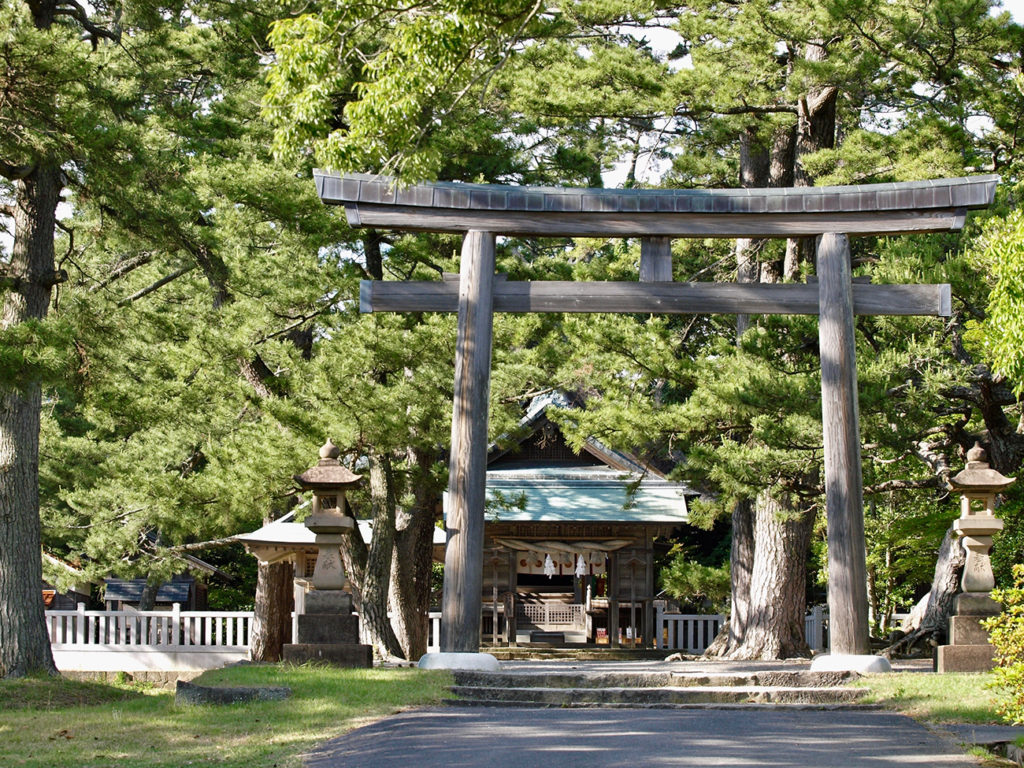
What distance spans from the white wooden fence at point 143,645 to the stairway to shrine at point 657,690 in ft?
34.8

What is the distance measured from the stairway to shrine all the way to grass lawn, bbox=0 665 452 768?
1.46 ft

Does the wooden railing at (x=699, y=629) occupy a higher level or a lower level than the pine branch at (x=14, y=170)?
lower

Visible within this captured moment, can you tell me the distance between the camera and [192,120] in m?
16.1

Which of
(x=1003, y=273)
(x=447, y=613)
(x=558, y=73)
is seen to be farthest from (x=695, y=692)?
(x=558, y=73)

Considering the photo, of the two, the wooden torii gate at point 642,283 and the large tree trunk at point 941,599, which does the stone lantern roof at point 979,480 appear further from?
the large tree trunk at point 941,599

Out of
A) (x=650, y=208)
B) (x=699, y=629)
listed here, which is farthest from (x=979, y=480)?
(x=699, y=629)

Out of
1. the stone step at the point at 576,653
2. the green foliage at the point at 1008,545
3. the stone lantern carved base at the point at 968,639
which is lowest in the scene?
the stone step at the point at 576,653

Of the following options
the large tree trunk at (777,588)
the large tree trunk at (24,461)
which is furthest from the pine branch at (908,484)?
the large tree trunk at (24,461)

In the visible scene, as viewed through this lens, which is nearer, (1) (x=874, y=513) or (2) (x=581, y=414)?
(2) (x=581, y=414)

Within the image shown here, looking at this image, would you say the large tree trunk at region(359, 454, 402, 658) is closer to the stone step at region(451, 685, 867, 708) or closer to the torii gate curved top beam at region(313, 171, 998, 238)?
the torii gate curved top beam at region(313, 171, 998, 238)

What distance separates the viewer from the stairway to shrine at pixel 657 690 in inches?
375

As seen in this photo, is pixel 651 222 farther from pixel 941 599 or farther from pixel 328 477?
pixel 941 599

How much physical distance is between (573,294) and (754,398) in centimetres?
221

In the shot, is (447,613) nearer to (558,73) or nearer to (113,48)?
(558,73)
